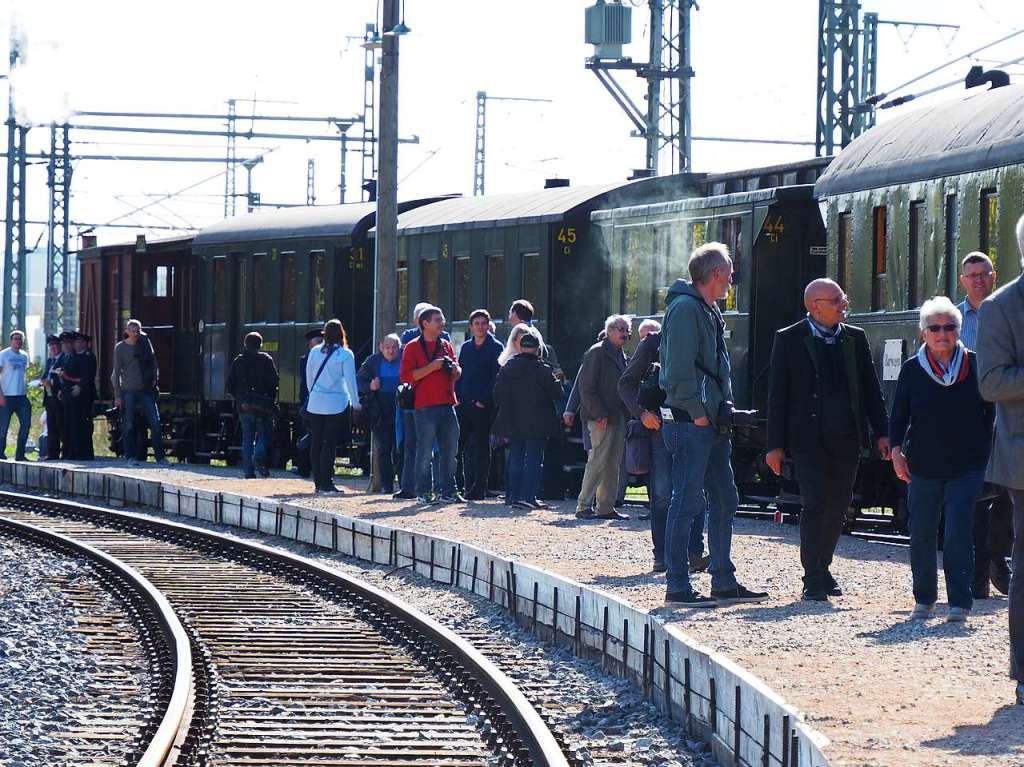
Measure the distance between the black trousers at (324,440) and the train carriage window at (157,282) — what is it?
11717 mm

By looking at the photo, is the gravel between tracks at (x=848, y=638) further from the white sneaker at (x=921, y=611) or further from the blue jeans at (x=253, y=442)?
the blue jeans at (x=253, y=442)

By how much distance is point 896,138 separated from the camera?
1590 cm

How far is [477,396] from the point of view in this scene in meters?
18.8

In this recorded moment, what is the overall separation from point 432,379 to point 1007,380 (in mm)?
10996

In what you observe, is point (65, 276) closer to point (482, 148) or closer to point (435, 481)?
point (482, 148)

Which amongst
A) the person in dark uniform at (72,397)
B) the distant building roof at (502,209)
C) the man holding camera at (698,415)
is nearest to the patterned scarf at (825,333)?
the man holding camera at (698,415)

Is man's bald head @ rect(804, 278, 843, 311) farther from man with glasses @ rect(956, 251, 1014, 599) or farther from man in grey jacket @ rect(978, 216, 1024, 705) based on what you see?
man in grey jacket @ rect(978, 216, 1024, 705)

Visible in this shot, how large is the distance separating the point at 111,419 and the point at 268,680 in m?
22.4

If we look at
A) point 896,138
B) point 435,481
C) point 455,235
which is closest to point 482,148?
point 455,235

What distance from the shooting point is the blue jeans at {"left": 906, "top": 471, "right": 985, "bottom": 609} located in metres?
10.1

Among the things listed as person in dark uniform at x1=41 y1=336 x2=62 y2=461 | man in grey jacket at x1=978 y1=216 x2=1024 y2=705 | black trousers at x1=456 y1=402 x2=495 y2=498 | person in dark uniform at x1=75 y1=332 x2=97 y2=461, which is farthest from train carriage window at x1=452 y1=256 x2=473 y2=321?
man in grey jacket at x1=978 y1=216 x2=1024 y2=705

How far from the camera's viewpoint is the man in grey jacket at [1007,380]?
7320 millimetres

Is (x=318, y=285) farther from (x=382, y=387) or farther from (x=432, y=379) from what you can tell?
(x=432, y=379)

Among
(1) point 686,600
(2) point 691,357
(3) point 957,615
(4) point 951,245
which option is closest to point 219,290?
(4) point 951,245
